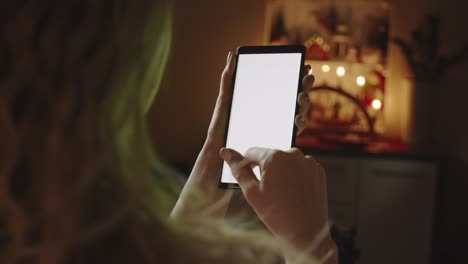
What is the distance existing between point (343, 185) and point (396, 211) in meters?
0.24

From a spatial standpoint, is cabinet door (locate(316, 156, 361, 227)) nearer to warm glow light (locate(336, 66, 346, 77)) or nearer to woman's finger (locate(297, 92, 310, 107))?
warm glow light (locate(336, 66, 346, 77))

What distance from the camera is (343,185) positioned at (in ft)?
7.72

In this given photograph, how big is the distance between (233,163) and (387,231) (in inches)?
70.3

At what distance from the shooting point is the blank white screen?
3.14ft

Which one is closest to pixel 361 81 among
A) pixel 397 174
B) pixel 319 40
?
pixel 319 40

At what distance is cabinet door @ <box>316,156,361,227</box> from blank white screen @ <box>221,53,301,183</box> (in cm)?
136

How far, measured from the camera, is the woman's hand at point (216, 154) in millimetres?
857

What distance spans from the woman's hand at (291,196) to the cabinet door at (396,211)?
1.75 meters

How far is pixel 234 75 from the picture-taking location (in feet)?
3.28

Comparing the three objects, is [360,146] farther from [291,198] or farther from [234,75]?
[291,198]

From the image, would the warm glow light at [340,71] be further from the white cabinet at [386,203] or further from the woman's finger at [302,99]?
the woman's finger at [302,99]

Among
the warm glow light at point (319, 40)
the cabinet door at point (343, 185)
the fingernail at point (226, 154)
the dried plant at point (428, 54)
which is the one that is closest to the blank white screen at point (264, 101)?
the fingernail at point (226, 154)

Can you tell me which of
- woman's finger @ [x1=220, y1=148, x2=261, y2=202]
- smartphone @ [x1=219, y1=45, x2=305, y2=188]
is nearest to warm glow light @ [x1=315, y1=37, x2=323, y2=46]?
smartphone @ [x1=219, y1=45, x2=305, y2=188]

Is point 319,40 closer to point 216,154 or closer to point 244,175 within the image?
point 216,154
